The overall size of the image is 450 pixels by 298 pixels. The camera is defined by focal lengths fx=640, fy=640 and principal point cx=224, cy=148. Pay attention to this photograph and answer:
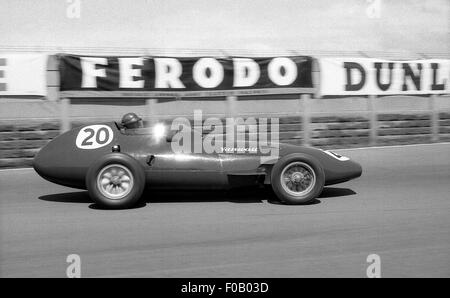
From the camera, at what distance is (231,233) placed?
6.12 m

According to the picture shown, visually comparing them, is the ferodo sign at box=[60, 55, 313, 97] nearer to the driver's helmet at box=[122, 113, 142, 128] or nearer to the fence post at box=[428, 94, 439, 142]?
the fence post at box=[428, 94, 439, 142]

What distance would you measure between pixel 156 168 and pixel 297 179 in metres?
1.63

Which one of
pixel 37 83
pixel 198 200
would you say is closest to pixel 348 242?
pixel 198 200

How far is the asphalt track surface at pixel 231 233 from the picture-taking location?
195 inches

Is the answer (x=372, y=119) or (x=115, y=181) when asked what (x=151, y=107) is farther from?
(x=115, y=181)

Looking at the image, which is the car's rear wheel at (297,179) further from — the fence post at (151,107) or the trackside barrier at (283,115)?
the fence post at (151,107)

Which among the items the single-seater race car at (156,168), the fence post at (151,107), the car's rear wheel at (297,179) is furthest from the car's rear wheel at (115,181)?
the fence post at (151,107)

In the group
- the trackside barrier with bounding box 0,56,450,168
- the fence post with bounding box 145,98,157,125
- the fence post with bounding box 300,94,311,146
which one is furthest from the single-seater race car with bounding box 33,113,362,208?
the fence post with bounding box 300,94,311,146

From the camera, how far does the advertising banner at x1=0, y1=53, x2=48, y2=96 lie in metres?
13.0

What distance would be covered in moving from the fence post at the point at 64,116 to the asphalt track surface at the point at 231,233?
15.3 feet

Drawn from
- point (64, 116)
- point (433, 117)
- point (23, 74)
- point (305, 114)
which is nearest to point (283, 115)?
point (305, 114)

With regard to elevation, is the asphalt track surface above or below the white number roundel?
below

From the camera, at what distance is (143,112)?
48.4 ft

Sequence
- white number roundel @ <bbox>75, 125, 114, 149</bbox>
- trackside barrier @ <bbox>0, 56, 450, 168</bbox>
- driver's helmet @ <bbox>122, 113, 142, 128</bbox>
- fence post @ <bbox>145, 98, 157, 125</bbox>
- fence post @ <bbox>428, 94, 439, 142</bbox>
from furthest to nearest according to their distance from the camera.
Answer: fence post @ <bbox>428, 94, 439, 142</bbox> < fence post @ <bbox>145, 98, 157, 125</bbox> < trackside barrier @ <bbox>0, 56, 450, 168</bbox> < driver's helmet @ <bbox>122, 113, 142, 128</bbox> < white number roundel @ <bbox>75, 125, 114, 149</bbox>
